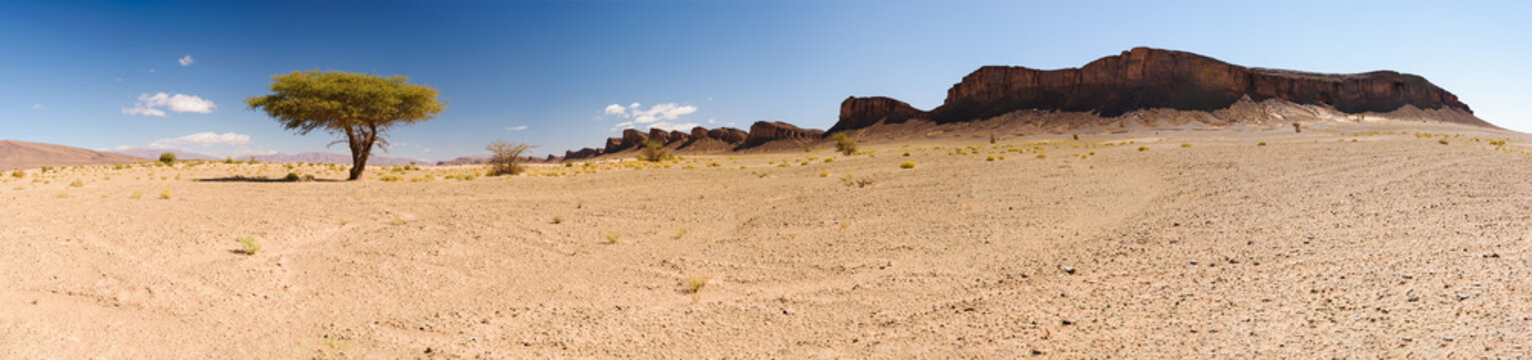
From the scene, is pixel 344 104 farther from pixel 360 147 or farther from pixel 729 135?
pixel 729 135

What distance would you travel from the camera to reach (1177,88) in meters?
106

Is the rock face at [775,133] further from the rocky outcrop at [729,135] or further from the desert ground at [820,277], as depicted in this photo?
the desert ground at [820,277]

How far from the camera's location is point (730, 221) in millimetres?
11359

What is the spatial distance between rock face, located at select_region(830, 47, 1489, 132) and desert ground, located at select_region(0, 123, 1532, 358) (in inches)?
4311

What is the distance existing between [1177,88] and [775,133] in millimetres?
87852

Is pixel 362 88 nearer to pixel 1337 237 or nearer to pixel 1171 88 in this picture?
pixel 1337 237

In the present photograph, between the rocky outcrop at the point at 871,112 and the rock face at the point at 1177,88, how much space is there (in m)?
13.9

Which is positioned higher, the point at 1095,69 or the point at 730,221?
the point at 1095,69

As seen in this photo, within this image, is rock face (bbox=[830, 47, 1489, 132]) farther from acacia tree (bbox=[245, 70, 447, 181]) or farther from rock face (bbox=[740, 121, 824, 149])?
acacia tree (bbox=[245, 70, 447, 181])

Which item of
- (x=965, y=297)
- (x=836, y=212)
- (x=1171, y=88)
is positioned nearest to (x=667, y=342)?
(x=965, y=297)

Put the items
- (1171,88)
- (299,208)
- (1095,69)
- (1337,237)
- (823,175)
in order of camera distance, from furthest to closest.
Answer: (1095,69) → (1171,88) → (823,175) → (299,208) → (1337,237)

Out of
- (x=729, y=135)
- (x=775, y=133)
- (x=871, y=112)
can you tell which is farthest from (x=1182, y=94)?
(x=729, y=135)

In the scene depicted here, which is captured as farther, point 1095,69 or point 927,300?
point 1095,69

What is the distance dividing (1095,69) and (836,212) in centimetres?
12565
